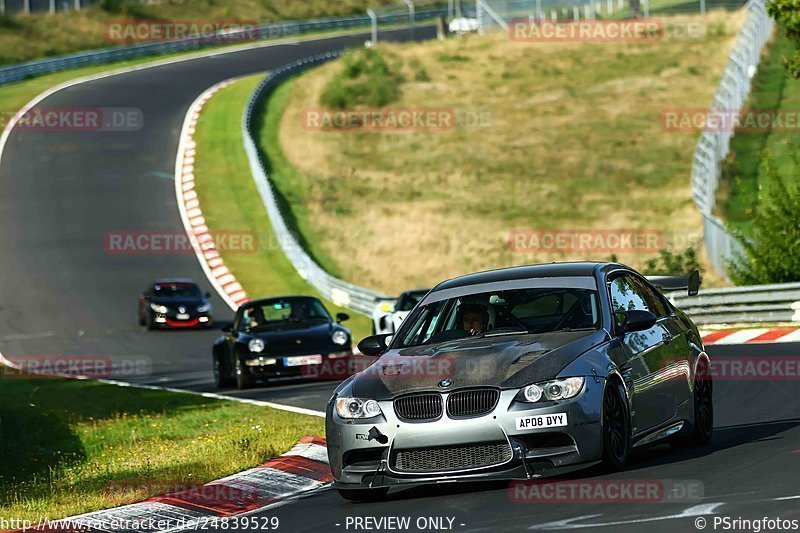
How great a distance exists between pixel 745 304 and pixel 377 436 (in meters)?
16.2

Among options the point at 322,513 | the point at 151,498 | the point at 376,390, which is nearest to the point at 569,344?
the point at 376,390

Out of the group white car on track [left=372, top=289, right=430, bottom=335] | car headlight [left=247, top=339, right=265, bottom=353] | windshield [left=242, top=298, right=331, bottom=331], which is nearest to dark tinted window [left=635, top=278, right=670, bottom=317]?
car headlight [left=247, top=339, right=265, bottom=353]

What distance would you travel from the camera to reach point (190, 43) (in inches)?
3007

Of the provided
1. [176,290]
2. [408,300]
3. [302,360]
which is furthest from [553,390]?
[176,290]

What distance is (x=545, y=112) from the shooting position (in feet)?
204

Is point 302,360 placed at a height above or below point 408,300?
below

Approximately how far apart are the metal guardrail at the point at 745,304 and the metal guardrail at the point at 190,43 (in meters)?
44.1

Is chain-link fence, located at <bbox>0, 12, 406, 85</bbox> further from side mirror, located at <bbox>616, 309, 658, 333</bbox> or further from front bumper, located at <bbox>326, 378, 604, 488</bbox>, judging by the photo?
front bumper, located at <bbox>326, 378, 604, 488</bbox>

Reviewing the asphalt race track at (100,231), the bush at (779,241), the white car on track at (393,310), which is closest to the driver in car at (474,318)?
the asphalt race track at (100,231)

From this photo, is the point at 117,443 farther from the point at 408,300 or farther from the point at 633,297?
the point at 408,300

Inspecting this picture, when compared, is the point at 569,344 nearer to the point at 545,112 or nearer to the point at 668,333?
the point at 668,333

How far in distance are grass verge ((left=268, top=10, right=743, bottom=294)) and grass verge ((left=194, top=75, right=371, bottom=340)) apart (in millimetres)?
1453

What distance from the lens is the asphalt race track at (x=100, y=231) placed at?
30.2m

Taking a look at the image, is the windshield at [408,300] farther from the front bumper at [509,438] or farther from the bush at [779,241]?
the front bumper at [509,438]
